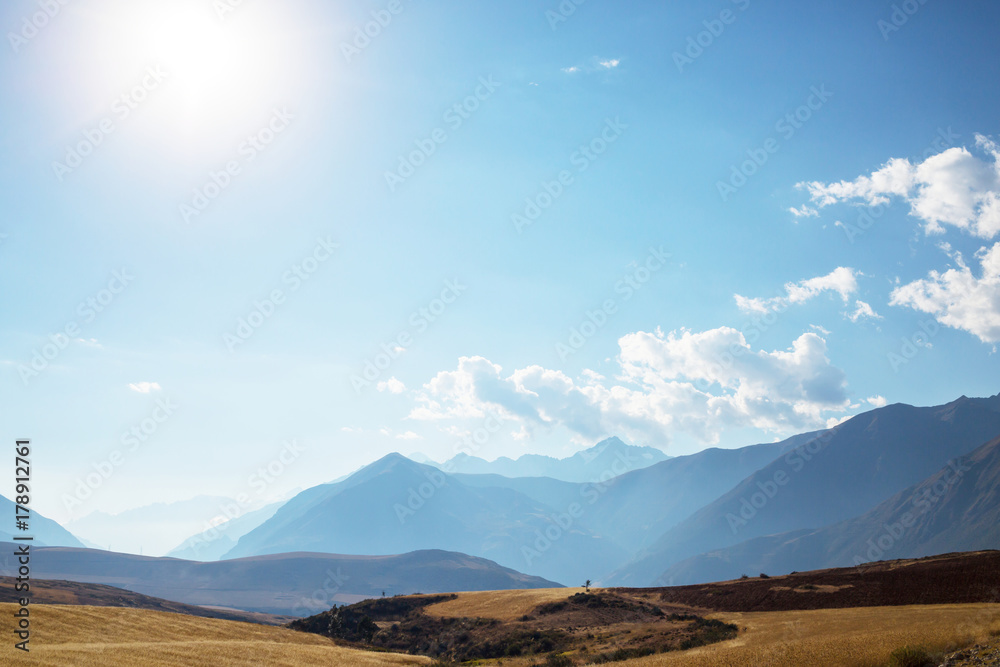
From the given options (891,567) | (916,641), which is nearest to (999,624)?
(916,641)

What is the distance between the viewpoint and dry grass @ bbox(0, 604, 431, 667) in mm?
24609

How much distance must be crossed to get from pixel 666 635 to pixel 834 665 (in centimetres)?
1988

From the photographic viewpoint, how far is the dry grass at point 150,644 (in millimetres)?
24609

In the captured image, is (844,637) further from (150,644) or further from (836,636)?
(150,644)

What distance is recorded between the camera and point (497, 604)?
64.0 meters

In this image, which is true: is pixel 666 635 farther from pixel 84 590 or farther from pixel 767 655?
pixel 84 590

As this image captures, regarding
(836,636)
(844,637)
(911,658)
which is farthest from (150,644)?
(836,636)

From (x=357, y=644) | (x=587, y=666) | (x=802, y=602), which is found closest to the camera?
(x=587, y=666)

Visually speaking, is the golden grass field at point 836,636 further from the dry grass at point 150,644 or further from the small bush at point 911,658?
the dry grass at point 150,644

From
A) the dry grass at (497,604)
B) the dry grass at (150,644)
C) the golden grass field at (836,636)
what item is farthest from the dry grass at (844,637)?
the dry grass at (497,604)

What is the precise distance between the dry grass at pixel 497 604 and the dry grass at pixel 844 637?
23223mm

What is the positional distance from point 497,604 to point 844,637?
41173 mm

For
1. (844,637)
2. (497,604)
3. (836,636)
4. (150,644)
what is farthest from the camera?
(497,604)

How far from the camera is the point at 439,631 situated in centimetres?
5847
